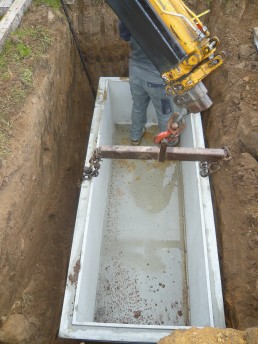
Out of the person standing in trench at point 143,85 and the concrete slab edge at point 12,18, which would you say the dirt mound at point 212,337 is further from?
the concrete slab edge at point 12,18

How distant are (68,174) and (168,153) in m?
1.45

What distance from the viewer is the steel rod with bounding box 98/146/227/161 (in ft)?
7.59

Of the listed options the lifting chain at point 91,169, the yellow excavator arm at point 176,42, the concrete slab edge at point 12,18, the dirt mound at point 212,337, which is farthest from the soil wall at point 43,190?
the dirt mound at point 212,337

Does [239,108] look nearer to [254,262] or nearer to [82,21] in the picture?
[254,262]

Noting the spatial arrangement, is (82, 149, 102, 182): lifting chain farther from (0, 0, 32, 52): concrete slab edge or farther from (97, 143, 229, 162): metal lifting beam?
(0, 0, 32, 52): concrete slab edge

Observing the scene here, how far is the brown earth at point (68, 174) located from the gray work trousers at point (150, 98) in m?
0.51

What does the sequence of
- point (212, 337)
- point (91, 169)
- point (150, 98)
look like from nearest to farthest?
point (212, 337) → point (91, 169) → point (150, 98)

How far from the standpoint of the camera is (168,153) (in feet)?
7.66

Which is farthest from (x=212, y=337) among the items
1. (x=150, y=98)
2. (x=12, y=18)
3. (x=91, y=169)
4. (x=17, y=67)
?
(x=12, y=18)

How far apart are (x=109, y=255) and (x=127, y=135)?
5.67ft

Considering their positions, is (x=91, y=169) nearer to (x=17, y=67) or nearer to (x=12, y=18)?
(x=17, y=67)

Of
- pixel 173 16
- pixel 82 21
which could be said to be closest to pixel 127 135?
pixel 82 21

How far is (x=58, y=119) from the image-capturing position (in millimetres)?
3246

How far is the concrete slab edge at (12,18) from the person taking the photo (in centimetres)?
300
